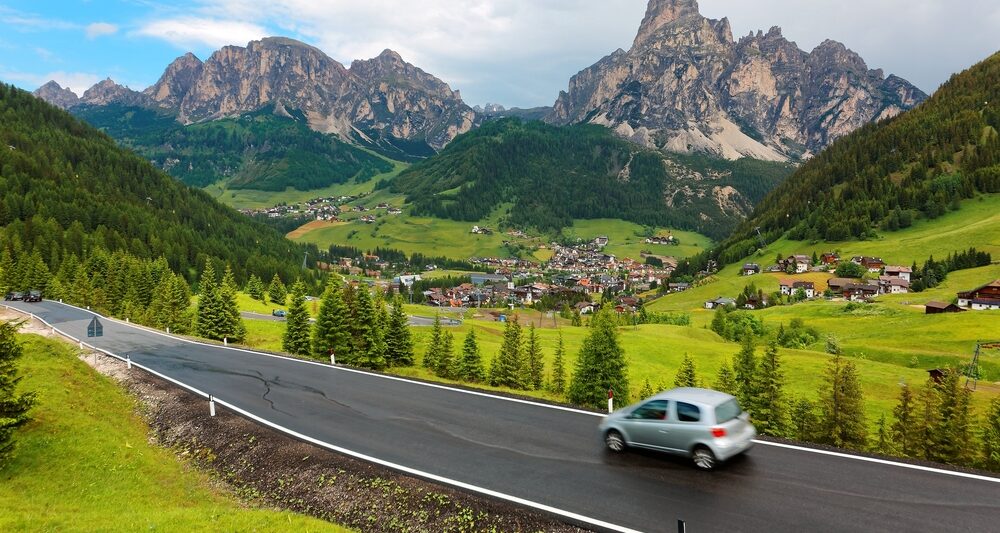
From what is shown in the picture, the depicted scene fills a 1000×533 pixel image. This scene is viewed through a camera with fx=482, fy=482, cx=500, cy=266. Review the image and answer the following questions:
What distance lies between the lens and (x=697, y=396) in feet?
49.8

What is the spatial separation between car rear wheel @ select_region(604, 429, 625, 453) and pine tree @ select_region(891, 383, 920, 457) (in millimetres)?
24412

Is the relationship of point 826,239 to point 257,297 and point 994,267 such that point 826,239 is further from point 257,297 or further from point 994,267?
point 257,297

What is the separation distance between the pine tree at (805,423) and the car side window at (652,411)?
→ 2401 cm

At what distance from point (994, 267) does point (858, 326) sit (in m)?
53.1

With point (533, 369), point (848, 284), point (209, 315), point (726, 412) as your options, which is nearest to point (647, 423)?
point (726, 412)

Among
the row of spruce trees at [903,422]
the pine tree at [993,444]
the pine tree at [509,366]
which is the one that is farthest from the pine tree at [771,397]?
the pine tree at [509,366]

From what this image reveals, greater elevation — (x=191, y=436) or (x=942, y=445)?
(x=191, y=436)

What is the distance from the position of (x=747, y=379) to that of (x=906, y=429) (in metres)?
10.8

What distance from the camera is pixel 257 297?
377ft

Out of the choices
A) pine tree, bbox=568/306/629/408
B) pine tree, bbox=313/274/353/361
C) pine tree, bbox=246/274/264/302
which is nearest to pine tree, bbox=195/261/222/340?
pine tree, bbox=313/274/353/361

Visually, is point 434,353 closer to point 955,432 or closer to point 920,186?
point 955,432

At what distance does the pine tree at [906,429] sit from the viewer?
29.9 meters

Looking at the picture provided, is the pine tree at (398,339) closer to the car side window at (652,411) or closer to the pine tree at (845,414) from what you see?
the pine tree at (845,414)

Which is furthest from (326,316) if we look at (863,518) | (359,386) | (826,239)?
(826,239)
